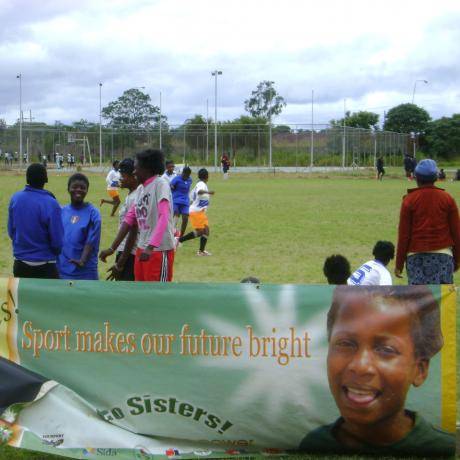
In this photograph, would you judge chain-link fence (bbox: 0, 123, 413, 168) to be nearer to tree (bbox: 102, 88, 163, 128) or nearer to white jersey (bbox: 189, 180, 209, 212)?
tree (bbox: 102, 88, 163, 128)

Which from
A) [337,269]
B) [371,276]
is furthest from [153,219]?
[371,276]

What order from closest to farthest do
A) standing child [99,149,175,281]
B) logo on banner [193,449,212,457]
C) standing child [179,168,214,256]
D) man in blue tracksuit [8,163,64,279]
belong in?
logo on banner [193,449,212,457] < man in blue tracksuit [8,163,64,279] < standing child [99,149,175,281] < standing child [179,168,214,256]

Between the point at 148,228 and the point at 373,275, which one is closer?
the point at 148,228

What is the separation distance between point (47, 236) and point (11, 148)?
64.7 meters

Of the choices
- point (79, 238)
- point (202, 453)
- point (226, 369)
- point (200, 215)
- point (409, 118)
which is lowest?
point (202, 453)

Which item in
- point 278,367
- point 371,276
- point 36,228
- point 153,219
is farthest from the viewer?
point 371,276

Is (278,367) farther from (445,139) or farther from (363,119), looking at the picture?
(363,119)

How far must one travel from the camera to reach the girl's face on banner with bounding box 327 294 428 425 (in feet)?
16.2

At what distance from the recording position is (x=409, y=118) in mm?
93375

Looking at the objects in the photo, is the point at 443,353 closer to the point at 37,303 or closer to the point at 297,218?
the point at 37,303

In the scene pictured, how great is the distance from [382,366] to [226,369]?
0.95 metres

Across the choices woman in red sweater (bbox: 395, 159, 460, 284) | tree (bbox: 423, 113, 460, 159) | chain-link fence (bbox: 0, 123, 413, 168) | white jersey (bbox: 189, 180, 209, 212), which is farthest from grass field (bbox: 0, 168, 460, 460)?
tree (bbox: 423, 113, 460, 159)

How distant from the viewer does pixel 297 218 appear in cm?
2214

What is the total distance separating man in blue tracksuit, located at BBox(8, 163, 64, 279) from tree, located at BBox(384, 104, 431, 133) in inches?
3448
